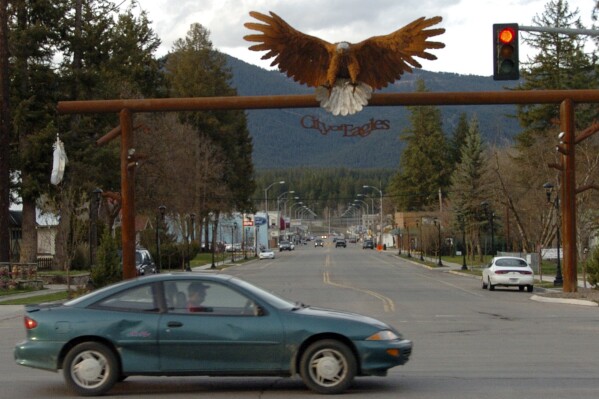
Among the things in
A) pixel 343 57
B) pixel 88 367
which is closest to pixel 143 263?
pixel 343 57

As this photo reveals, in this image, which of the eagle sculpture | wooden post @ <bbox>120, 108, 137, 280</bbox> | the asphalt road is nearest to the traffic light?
the eagle sculpture

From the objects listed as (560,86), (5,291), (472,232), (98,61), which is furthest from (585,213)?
(5,291)

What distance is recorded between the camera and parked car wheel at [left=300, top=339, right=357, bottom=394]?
35.9 ft

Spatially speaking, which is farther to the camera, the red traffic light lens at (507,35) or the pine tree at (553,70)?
the pine tree at (553,70)

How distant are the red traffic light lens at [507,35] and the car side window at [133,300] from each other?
10.9 metres

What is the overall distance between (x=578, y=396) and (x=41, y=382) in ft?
22.9

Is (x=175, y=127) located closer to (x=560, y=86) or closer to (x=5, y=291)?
(x=560, y=86)

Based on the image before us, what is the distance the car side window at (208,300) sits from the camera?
11.1 metres

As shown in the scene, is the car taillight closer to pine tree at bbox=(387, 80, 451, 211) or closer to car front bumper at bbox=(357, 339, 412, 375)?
car front bumper at bbox=(357, 339, 412, 375)

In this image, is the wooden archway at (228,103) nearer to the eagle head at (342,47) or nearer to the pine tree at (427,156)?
the eagle head at (342,47)

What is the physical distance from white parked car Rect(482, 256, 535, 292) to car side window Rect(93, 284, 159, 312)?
28.6m

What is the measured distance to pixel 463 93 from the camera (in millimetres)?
24844

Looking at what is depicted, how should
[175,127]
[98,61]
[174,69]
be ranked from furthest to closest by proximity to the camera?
[174,69] → [175,127] → [98,61]

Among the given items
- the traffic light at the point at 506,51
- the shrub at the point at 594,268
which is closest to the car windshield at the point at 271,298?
the traffic light at the point at 506,51
